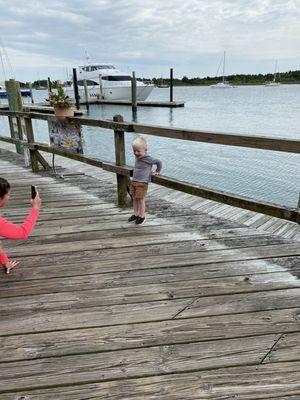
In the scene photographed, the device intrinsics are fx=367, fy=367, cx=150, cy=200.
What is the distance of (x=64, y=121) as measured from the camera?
6402mm

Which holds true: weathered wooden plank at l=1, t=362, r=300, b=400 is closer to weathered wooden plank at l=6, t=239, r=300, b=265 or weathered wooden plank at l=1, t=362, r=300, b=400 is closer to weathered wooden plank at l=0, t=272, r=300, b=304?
weathered wooden plank at l=0, t=272, r=300, b=304

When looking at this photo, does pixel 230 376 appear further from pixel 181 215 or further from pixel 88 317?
pixel 181 215

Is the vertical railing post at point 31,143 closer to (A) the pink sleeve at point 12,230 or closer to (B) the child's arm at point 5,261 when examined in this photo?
(B) the child's arm at point 5,261

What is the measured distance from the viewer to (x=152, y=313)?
2904 mm

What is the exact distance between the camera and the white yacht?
52.8m

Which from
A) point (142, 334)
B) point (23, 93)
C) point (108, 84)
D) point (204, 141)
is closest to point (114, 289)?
point (142, 334)

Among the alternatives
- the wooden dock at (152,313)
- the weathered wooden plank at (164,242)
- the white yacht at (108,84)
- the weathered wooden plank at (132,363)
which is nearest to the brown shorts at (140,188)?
the wooden dock at (152,313)

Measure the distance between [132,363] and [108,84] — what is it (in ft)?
177

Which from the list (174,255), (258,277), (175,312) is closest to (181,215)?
(174,255)

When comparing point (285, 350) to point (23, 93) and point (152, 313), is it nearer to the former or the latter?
point (152, 313)

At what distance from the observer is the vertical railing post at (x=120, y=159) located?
5.06m

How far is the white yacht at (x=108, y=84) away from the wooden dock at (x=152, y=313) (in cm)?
5087

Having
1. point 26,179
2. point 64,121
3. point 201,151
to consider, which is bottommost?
point 201,151

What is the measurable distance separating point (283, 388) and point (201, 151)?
1830cm
